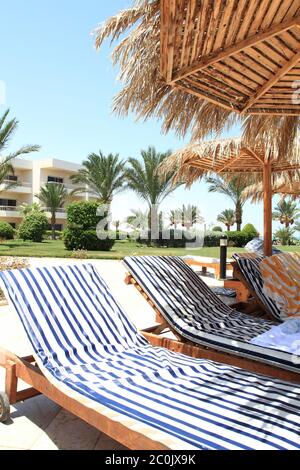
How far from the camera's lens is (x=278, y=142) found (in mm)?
5293

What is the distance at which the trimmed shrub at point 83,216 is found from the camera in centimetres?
1748

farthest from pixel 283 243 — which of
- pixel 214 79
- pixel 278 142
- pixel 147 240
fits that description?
pixel 214 79

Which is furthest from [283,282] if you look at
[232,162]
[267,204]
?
[232,162]

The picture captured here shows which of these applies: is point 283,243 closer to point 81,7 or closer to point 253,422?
point 81,7

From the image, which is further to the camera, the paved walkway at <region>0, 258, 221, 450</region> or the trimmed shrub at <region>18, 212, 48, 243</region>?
the trimmed shrub at <region>18, 212, 48, 243</region>

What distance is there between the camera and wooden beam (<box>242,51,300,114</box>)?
328 cm

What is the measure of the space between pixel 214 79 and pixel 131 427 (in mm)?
3106

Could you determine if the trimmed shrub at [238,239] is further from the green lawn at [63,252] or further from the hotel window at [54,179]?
the hotel window at [54,179]

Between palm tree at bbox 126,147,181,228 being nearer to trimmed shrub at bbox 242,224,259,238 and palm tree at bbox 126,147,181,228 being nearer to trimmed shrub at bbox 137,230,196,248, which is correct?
trimmed shrub at bbox 137,230,196,248

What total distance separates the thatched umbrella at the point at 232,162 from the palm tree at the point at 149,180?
13.9 metres

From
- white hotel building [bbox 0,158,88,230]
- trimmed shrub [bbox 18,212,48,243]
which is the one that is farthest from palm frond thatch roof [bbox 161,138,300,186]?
white hotel building [bbox 0,158,88,230]

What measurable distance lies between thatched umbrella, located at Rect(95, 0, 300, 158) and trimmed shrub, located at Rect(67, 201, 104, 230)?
13.1 meters

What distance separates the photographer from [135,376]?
2311mm
